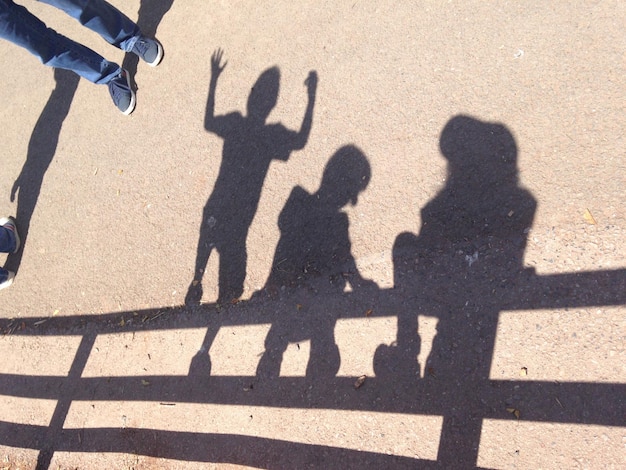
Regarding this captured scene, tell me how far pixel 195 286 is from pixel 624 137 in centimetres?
340

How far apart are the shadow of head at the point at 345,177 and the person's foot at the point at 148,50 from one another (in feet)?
8.15

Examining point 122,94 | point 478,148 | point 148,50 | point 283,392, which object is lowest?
point 283,392

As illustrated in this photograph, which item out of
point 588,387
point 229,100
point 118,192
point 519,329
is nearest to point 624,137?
point 519,329

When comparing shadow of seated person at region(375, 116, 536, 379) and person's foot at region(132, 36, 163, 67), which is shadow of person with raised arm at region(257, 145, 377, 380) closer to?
shadow of seated person at region(375, 116, 536, 379)

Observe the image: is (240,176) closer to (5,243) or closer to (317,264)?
(317,264)

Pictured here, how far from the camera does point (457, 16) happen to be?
3.59 metres

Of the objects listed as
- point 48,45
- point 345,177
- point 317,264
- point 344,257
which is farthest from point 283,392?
point 48,45

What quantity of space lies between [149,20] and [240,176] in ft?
8.35

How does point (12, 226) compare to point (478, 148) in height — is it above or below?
below

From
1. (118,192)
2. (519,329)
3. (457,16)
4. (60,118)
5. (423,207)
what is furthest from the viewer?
(60,118)

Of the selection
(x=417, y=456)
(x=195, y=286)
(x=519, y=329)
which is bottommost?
(x=417, y=456)

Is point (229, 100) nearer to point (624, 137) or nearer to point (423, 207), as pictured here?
point (423, 207)

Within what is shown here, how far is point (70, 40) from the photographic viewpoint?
4.23 metres

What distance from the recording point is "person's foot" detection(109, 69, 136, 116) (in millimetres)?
4691
